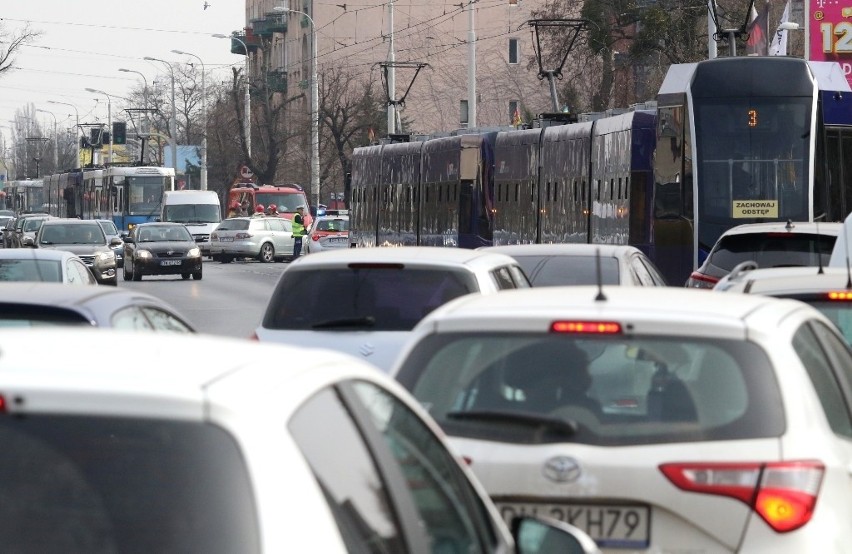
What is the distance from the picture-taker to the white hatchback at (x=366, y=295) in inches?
366

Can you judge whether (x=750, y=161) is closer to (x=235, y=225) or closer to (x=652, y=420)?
(x=652, y=420)

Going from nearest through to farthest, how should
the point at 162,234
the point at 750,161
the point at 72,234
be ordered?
the point at 750,161
the point at 72,234
the point at 162,234

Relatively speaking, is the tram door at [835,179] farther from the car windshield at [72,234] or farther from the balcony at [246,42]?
the balcony at [246,42]

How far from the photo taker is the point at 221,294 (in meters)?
36.9

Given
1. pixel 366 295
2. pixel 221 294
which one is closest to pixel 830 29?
pixel 221 294

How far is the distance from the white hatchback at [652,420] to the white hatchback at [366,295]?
11.8 feet

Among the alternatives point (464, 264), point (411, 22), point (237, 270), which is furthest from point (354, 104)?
point (464, 264)

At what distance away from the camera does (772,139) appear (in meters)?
22.9

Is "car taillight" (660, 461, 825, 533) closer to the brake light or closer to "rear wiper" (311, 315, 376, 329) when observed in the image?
the brake light

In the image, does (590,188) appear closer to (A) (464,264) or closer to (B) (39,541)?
(A) (464,264)

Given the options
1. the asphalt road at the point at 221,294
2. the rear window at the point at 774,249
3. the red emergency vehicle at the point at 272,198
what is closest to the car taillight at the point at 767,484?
the rear window at the point at 774,249

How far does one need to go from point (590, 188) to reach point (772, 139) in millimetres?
7014

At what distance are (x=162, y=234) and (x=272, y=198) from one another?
26.0m

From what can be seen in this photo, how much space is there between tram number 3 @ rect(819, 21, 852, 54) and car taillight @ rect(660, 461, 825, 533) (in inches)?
1602
